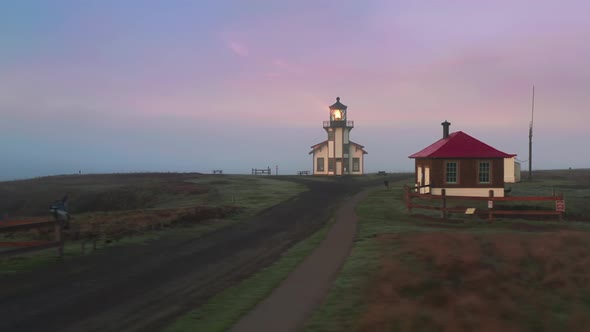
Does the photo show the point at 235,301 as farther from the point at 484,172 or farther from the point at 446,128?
the point at 446,128

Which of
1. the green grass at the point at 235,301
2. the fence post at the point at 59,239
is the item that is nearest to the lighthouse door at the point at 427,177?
the green grass at the point at 235,301

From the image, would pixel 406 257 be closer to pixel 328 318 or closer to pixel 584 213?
pixel 328 318

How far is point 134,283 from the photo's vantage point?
11.1 meters

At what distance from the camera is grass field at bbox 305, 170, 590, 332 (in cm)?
813

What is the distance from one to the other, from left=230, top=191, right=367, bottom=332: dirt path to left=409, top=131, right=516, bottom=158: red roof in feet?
73.0

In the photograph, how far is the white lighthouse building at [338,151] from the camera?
74.8m

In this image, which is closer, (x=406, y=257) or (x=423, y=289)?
(x=423, y=289)

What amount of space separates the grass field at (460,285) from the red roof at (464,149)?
19.8 m

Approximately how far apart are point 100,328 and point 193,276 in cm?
419

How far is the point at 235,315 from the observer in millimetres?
8391

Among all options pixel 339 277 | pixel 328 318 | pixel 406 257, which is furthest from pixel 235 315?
pixel 406 257

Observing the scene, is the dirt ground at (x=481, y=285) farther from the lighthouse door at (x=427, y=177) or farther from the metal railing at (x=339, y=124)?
the metal railing at (x=339, y=124)

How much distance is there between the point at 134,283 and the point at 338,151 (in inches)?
2595

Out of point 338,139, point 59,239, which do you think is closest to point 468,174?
point 59,239
